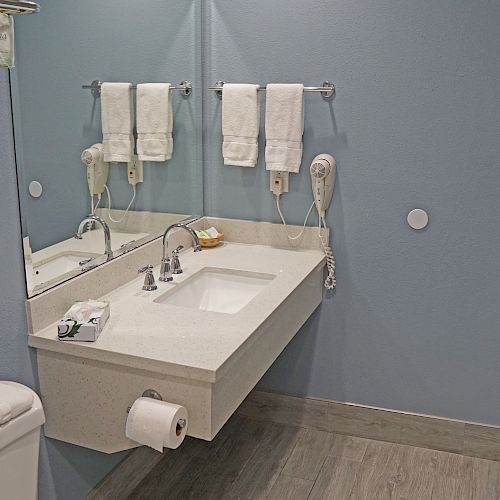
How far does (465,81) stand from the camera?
91.4 inches

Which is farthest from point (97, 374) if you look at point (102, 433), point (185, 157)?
point (185, 157)

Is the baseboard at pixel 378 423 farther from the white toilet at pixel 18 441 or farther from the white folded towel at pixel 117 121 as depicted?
the white toilet at pixel 18 441

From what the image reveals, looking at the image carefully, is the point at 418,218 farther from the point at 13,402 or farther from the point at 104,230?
the point at 13,402

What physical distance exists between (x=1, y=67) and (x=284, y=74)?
1179 mm

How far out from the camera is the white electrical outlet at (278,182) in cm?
262

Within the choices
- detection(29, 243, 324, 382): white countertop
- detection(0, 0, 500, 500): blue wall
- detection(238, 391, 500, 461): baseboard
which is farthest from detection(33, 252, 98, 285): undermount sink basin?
detection(238, 391, 500, 461): baseboard

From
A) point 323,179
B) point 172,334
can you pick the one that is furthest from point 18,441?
point 323,179

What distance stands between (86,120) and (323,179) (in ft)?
2.97

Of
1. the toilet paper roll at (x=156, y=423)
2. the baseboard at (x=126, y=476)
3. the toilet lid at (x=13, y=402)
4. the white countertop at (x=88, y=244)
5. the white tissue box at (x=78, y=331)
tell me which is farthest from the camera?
the baseboard at (x=126, y=476)

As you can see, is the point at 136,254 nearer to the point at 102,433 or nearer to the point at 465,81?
the point at 102,433

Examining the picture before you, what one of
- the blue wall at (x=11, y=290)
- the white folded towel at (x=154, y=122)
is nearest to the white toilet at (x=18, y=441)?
the blue wall at (x=11, y=290)

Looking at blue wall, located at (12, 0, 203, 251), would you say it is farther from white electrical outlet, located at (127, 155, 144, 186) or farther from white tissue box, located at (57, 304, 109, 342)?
white tissue box, located at (57, 304, 109, 342)

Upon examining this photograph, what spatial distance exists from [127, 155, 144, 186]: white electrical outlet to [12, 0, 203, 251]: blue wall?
0.09 ft

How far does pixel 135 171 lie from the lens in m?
2.37
